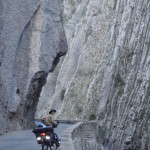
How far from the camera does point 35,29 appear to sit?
102 ft

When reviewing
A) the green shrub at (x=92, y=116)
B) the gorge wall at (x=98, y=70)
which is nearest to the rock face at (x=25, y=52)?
the gorge wall at (x=98, y=70)

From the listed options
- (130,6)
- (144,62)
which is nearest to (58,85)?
(130,6)

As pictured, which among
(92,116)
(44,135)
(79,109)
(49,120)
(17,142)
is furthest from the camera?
(79,109)

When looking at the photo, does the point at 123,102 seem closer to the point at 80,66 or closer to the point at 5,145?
the point at 5,145

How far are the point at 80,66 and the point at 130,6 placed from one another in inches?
704

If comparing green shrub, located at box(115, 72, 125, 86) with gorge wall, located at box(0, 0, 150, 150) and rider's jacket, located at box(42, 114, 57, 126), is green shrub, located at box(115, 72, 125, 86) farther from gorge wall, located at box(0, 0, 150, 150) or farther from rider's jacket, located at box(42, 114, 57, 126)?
rider's jacket, located at box(42, 114, 57, 126)

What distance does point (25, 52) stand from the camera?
3042cm

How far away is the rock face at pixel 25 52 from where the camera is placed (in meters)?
28.2

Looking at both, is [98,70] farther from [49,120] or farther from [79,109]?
[49,120]

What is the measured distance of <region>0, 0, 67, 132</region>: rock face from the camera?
2819cm

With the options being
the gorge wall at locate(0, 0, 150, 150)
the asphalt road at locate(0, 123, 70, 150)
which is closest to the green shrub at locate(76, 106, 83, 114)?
the gorge wall at locate(0, 0, 150, 150)

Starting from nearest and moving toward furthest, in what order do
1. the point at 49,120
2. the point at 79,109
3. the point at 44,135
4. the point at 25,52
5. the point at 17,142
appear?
the point at 44,135
the point at 49,120
the point at 17,142
the point at 25,52
the point at 79,109

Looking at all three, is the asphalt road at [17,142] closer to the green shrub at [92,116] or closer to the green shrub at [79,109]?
the green shrub at [92,116]

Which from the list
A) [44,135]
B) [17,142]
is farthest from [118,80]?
[44,135]
